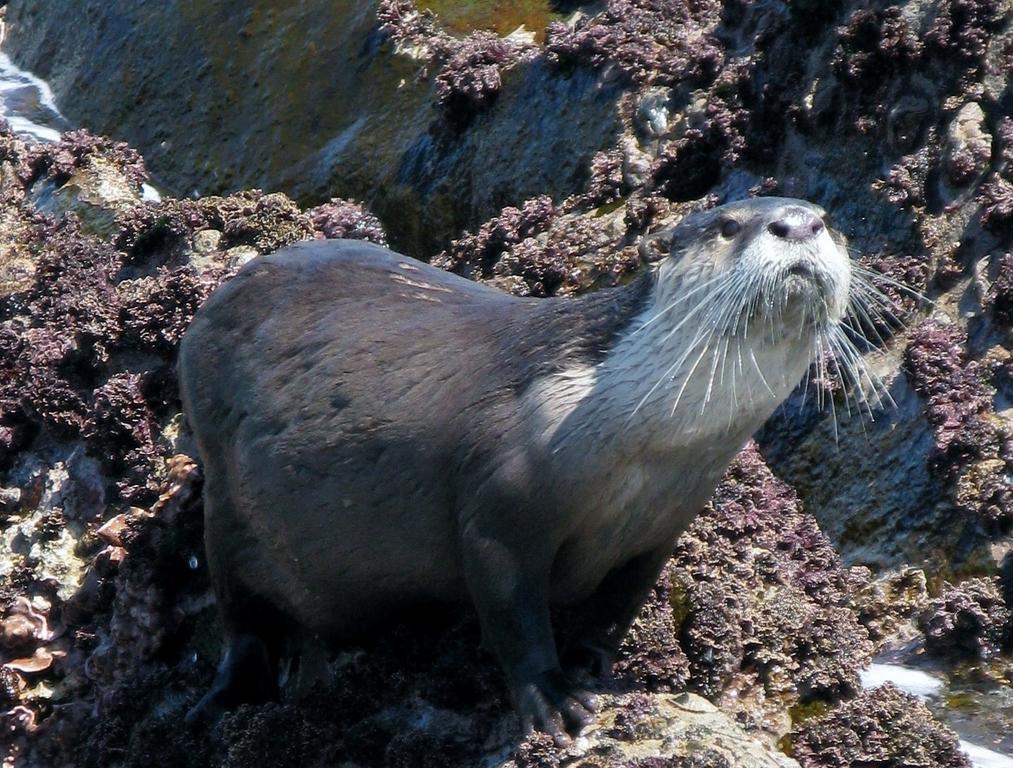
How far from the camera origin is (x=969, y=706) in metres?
Result: 7.26

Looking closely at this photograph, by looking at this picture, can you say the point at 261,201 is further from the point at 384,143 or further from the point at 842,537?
the point at 842,537

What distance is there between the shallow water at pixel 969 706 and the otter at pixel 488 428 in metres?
1.55

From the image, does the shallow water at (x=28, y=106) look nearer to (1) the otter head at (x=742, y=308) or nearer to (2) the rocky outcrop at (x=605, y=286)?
(2) the rocky outcrop at (x=605, y=286)

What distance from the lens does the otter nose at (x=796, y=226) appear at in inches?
216

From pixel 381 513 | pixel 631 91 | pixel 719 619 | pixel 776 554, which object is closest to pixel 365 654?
pixel 381 513

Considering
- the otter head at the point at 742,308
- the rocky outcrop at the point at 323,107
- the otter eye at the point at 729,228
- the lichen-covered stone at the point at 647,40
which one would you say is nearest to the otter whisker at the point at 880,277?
the otter head at the point at 742,308

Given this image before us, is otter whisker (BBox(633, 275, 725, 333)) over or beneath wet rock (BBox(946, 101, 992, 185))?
beneath

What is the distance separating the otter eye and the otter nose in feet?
0.57

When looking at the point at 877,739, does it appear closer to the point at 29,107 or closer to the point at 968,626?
the point at 968,626

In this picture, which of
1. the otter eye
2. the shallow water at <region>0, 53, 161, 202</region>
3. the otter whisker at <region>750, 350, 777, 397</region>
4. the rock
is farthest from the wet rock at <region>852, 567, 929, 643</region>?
the shallow water at <region>0, 53, 161, 202</region>

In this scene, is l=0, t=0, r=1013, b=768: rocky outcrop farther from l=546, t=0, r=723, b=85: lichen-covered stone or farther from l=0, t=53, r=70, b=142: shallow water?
l=0, t=53, r=70, b=142: shallow water

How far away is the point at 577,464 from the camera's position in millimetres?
5801

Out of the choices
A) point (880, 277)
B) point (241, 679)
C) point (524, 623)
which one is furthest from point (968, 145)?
point (241, 679)

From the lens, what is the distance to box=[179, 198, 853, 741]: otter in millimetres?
5719
